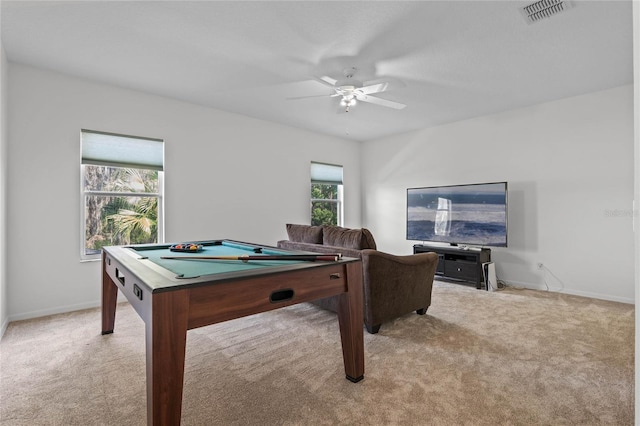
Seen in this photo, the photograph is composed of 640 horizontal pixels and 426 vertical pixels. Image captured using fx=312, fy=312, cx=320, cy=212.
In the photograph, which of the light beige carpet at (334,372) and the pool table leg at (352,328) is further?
the pool table leg at (352,328)

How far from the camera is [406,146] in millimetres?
5766

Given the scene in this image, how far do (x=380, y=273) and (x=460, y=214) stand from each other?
8.87 feet

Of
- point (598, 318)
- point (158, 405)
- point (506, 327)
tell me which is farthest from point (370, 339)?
point (598, 318)

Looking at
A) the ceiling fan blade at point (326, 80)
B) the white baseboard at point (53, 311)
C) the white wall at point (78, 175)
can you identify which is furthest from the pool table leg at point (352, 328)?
the white baseboard at point (53, 311)

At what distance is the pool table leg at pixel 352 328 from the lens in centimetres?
191

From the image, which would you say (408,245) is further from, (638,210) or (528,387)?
(638,210)

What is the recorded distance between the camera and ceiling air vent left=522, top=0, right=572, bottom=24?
219 centimetres

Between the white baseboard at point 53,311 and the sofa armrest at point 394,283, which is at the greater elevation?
the sofa armrest at point 394,283

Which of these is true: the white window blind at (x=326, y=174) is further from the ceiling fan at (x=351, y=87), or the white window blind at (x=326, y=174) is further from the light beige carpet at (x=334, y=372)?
the light beige carpet at (x=334, y=372)

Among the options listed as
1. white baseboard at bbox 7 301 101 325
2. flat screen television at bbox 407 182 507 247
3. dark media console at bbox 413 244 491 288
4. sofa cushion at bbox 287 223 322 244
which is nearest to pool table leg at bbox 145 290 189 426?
sofa cushion at bbox 287 223 322 244

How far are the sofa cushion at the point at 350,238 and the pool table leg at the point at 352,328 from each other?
0.83 m

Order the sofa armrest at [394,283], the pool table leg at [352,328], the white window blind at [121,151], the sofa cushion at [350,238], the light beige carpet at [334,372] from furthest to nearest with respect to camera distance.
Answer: the white window blind at [121,151]
the sofa cushion at [350,238]
the sofa armrest at [394,283]
the pool table leg at [352,328]
the light beige carpet at [334,372]

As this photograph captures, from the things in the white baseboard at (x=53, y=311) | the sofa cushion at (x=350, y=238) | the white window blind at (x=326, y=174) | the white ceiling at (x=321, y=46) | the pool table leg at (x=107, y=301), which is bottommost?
the white baseboard at (x=53, y=311)

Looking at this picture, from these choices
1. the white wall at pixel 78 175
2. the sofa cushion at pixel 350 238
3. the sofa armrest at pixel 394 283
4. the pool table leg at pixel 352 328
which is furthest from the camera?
the white wall at pixel 78 175
